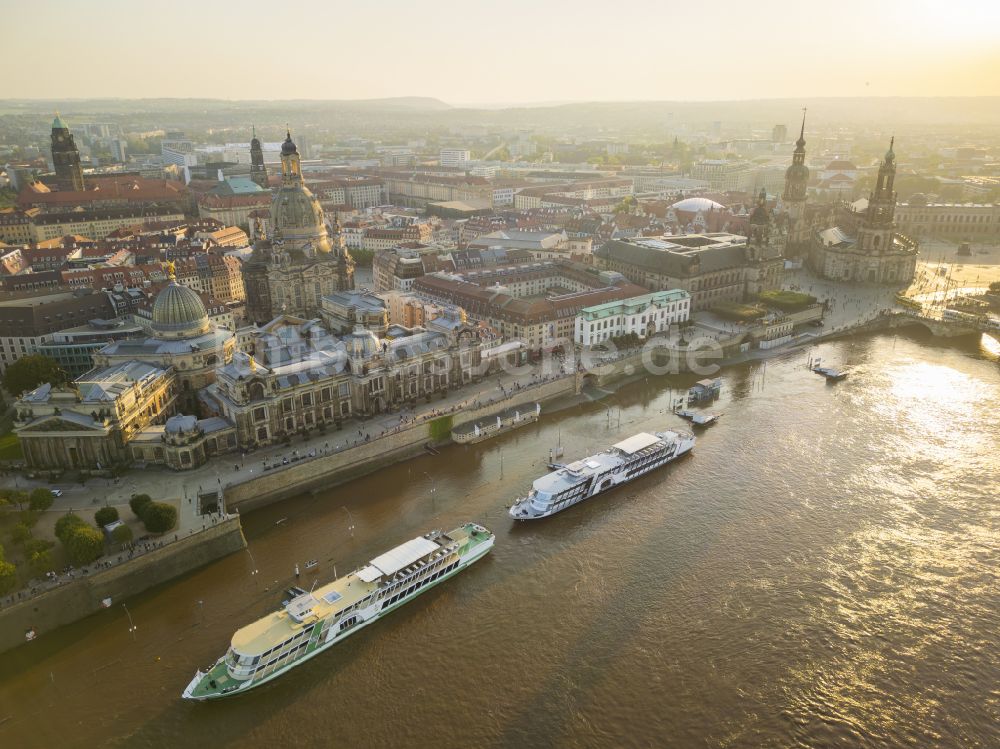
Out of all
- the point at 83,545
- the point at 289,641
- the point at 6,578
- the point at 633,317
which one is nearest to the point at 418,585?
→ the point at 289,641

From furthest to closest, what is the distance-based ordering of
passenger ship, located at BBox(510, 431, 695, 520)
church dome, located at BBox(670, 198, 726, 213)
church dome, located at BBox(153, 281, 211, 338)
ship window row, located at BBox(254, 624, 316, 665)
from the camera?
church dome, located at BBox(670, 198, 726, 213) → church dome, located at BBox(153, 281, 211, 338) → passenger ship, located at BBox(510, 431, 695, 520) → ship window row, located at BBox(254, 624, 316, 665)

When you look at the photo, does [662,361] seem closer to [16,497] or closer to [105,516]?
[105,516]

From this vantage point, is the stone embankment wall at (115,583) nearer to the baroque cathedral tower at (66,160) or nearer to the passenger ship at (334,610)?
the passenger ship at (334,610)

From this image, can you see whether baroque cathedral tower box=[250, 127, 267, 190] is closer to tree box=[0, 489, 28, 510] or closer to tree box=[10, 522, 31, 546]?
tree box=[0, 489, 28, 510]

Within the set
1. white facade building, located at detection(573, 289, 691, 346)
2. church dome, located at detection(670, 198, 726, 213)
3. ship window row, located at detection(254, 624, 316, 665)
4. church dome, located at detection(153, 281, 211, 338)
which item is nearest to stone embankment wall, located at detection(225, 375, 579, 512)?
ship window row, located at detection(254, 624, 316, 665)

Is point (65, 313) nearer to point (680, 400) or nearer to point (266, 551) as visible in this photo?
point (266, 551)

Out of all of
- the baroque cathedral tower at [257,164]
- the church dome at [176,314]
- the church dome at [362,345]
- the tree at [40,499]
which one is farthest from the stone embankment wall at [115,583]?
the baroque cathedral tower at [257,164]
